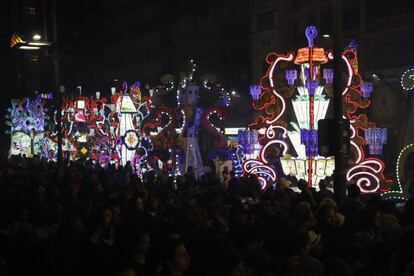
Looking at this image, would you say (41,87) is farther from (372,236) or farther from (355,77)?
(372,236)

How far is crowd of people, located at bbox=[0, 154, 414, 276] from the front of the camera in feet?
21.6

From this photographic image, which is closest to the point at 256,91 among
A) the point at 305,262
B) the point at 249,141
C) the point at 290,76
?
the point at 290,76

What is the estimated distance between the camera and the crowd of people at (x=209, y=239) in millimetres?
6578

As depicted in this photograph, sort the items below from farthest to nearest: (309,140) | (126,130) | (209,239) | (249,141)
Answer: (126,130)
(249,141)
(309,140)
(209,239)

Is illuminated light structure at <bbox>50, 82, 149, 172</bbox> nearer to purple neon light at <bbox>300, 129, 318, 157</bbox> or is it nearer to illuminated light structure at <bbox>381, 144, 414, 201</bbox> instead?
purple neon light at <bbox>300, 129, 318, 157</bbox>

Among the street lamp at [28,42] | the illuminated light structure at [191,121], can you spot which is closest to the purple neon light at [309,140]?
the illuminated light structure at [191,121]

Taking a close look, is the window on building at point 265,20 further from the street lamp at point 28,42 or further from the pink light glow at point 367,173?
the street lamp at point 28,42

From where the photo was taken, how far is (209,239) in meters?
7.62

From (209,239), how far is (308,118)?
10.4m

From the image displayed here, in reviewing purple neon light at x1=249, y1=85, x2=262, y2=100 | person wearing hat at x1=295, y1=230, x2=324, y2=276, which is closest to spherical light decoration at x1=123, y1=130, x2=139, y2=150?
purple neon light at x1=249, y1=85, x2=262, y2=100

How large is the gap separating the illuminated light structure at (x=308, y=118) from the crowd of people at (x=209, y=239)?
553 cm

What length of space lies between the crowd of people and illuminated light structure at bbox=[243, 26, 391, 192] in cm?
553

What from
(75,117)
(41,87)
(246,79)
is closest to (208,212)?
(75,117)

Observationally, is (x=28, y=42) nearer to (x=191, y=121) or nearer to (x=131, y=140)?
(x=191, y=121)
